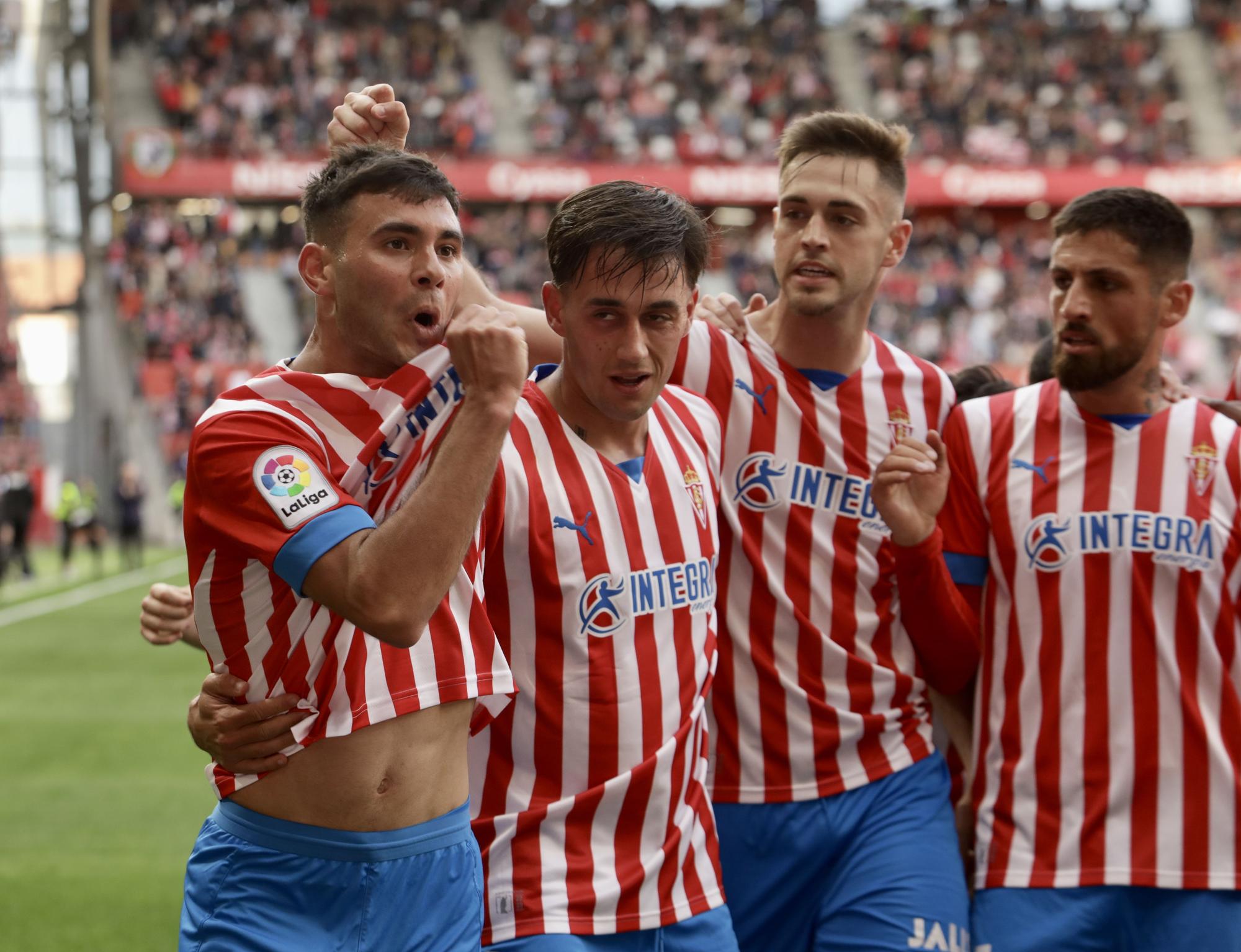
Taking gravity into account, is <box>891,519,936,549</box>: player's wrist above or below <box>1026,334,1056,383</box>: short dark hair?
below

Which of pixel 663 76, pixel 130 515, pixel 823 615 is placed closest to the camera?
pixel 823 615

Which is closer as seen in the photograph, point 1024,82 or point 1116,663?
point 1116,663

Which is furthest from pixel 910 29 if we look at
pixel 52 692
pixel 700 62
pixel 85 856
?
pixel 85 856

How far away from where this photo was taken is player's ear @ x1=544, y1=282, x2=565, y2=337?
3473mm

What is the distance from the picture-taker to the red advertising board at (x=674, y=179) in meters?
32.4

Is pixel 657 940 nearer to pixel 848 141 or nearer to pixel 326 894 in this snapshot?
pixel 326 894

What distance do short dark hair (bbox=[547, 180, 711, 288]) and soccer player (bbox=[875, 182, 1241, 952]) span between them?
2.67 feet

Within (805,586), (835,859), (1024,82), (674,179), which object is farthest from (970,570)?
(1024,82)

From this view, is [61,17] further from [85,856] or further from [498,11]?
[85,856]

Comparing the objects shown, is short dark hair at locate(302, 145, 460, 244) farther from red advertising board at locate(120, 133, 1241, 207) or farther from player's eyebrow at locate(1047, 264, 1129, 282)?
red advertising board at locate(120, 133, 1241, 207)

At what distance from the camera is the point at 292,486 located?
9.27 ft

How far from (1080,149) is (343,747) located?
36.7 meters

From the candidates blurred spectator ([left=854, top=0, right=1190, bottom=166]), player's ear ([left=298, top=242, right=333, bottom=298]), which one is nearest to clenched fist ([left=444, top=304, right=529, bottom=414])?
player's ear ([left=298, top=242, right=333, bottom=298])

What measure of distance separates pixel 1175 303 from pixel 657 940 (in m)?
2.19
